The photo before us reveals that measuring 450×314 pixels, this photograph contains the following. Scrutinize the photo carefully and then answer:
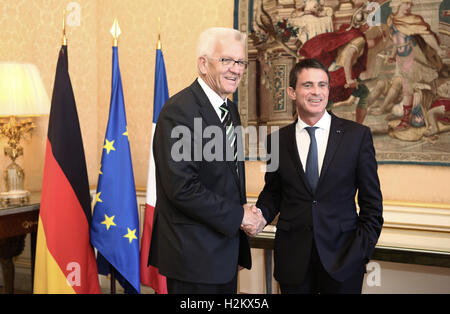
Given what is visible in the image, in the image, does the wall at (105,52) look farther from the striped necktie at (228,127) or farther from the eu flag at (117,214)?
the striped necktie at (228,127)

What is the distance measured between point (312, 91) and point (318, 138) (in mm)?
223

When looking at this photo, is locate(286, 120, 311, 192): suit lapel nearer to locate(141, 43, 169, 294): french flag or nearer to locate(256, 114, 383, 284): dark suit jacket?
locate(256, 114, 383, 284): dark suit jacket

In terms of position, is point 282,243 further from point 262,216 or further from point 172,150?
point 172,150

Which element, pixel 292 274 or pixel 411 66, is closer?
pixel 292 274

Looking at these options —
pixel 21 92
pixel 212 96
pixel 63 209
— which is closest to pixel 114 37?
pixel 21 92

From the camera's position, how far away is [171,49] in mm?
4121

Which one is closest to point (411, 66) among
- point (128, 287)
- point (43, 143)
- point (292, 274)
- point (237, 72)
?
point (237, 72)

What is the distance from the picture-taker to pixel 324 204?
203cm

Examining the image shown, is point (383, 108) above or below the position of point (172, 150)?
above

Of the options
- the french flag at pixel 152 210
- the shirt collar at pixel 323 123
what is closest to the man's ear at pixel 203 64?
the shirt collar at pixel 323 123

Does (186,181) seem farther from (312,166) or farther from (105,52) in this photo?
(105,52)

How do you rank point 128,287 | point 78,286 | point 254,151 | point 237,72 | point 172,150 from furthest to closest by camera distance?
point 254,151, point 128,287, point 78,286, point 237,72, point 172,150

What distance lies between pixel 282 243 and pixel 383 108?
1.70 meters

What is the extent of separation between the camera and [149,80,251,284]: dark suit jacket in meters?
1.91
